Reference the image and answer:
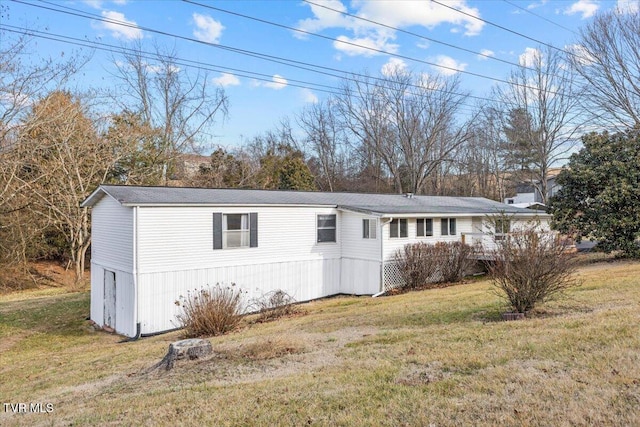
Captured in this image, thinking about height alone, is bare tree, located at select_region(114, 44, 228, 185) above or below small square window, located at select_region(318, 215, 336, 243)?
above

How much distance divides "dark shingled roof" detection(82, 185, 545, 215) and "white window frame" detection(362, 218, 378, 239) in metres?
0.46

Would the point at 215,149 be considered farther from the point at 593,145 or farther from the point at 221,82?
the point at 593,145

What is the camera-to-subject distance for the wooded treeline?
59.0ft

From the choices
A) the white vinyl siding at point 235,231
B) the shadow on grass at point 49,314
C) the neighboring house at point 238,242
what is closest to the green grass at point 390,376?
the neighboring house at point 238,242

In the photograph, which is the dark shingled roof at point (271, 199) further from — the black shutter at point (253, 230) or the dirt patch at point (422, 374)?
the dirt patch at point (422, 374)

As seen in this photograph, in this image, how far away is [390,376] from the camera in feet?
15.5

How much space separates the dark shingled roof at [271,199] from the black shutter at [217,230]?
39 cm

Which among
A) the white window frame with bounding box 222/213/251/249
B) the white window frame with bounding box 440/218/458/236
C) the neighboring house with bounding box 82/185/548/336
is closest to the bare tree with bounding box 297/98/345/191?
the neighboring house with bounding box 82/185/548/336

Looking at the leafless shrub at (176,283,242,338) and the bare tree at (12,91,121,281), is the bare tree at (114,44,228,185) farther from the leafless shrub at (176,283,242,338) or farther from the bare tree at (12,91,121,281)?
the leafless shrub at (176,283,242,338)

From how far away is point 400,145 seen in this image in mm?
36469

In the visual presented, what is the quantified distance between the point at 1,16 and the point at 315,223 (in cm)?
1132

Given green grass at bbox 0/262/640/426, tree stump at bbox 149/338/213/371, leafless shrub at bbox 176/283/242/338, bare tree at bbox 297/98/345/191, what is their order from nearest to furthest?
1. green grass at bbox 0/262/640/426
2. tree stump at bbox 149/338/213/371
3. leafless shrub at bbox 176/283/242/338
4. bare tree at bbox 297/98/345/191

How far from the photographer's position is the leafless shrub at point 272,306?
39.4 feet

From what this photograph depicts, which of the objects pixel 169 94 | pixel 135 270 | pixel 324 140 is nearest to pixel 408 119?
pixel 324 140
